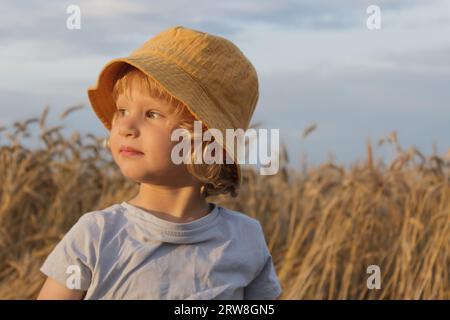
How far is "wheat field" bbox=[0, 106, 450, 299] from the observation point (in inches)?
164

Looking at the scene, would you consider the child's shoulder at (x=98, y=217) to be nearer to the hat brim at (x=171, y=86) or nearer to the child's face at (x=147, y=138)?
the child's face at (x=147, y=138)

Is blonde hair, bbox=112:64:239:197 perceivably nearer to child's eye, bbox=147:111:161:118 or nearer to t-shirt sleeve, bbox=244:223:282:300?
child's eye, bbox=147:111:161:118

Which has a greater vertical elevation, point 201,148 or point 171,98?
point 171,98

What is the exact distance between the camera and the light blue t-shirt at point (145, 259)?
88.8 inches

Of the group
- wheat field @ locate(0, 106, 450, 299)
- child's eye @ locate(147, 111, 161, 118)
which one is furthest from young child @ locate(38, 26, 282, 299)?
wheat field @ locate(0, 106, 450, 299)

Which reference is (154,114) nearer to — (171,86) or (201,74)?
(171,86)

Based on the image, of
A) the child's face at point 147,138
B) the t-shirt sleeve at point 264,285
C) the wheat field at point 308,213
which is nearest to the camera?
the child's face at point 147,138

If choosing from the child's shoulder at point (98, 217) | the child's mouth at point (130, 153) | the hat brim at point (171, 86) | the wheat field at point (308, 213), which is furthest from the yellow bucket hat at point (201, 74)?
the wheat field at point (308, 213)

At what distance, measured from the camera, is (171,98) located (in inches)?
89.2

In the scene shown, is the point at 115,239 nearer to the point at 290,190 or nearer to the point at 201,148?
the point at 201,148
